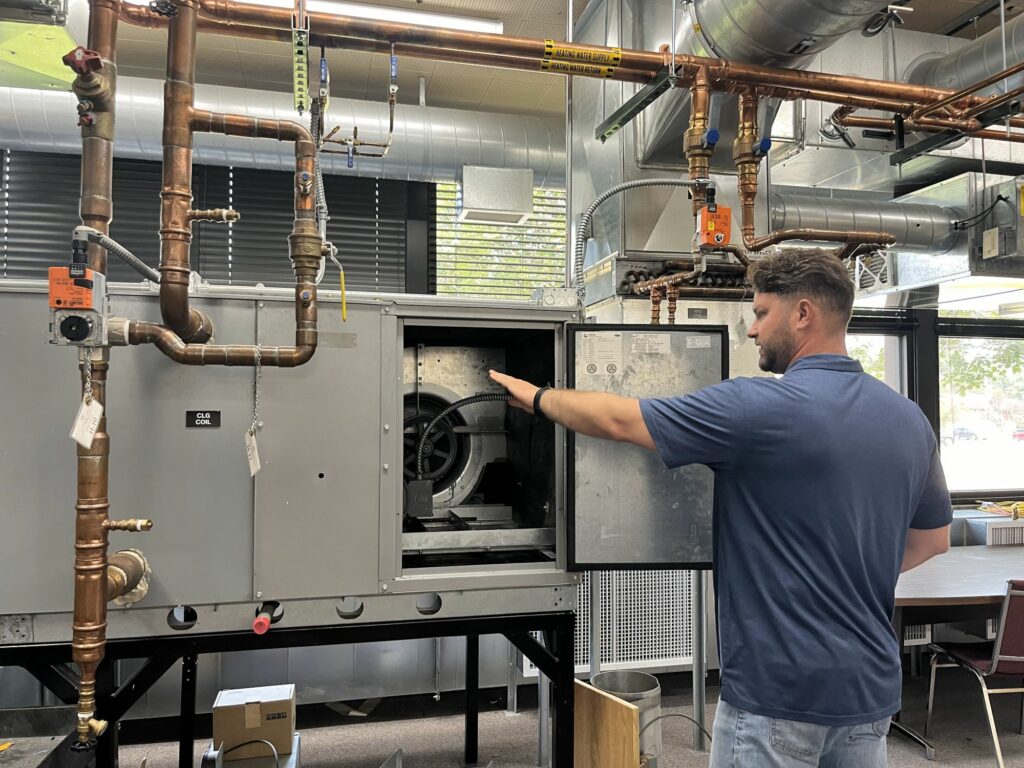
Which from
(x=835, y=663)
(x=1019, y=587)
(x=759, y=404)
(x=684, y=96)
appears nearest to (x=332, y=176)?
(x=684, y=96)

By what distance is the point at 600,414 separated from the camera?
4.13ft

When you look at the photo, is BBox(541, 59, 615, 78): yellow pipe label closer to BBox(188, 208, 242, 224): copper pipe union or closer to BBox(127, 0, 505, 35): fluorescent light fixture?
BBox(127, 0, 505, 35): fluorescent light fixture

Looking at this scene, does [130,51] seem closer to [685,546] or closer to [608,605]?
[685,546]

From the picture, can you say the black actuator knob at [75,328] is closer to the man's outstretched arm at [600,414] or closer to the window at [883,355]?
the man's outstretched arm at [600,414]

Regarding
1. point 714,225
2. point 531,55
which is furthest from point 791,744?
point 531,55

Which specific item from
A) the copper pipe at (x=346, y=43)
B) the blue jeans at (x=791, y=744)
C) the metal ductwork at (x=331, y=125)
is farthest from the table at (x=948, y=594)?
the metal ductwork at (x=331, y=125)

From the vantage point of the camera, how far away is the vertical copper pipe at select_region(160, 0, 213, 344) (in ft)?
4.43

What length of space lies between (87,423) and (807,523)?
1336 millimetres

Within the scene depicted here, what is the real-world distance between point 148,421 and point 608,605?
2.23 m

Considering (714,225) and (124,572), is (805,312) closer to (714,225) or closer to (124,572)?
(714,225)

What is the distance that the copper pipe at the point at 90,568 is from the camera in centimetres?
124

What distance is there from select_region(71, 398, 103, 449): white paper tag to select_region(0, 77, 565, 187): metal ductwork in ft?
5.76

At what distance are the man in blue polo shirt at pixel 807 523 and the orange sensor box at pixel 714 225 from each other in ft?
2.18

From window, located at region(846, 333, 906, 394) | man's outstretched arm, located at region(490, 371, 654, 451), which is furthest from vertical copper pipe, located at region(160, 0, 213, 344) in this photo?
window, located at region(846, 333, 906, 394)
